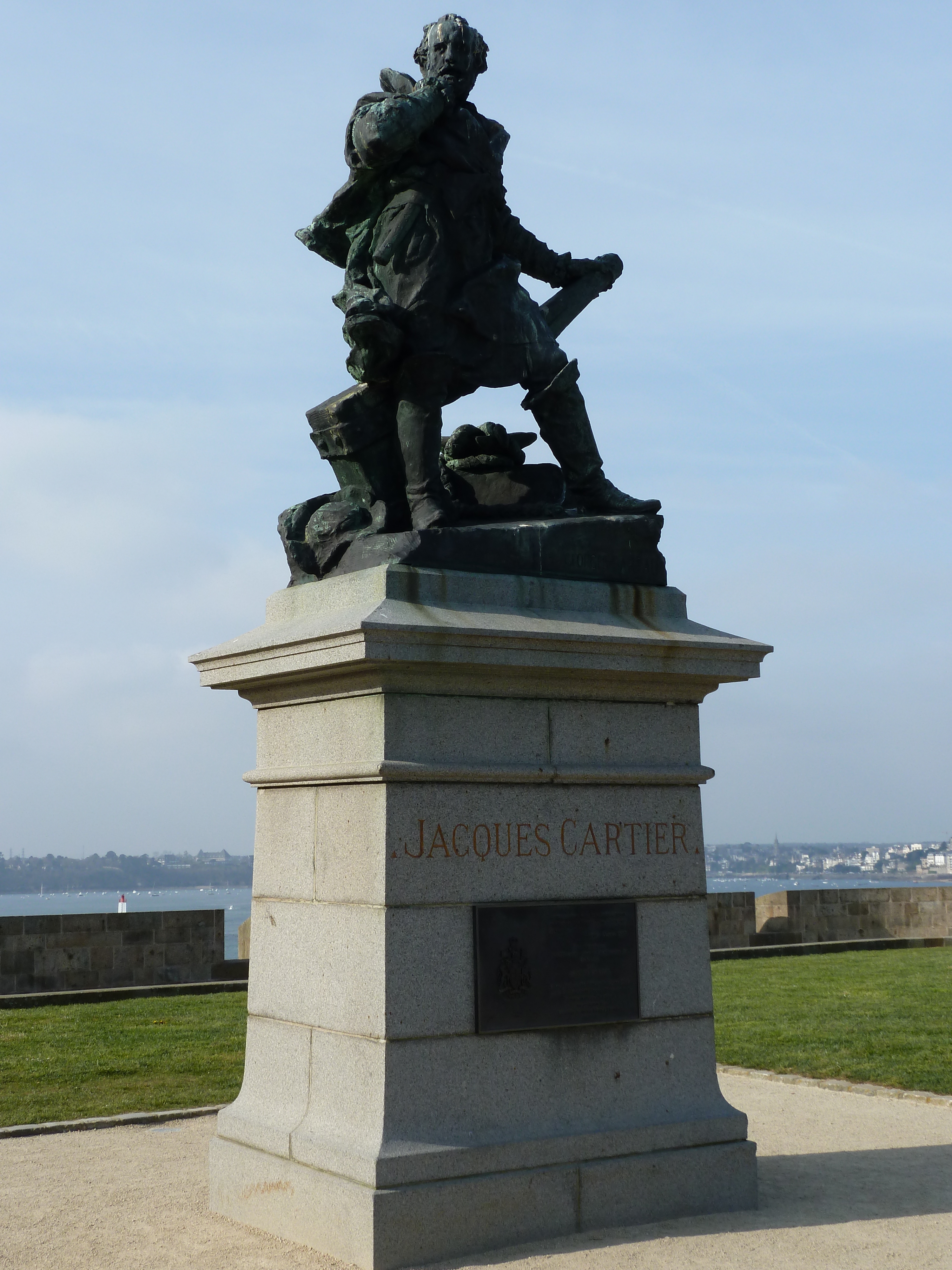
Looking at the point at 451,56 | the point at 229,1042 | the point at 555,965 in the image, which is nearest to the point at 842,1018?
the point at 229,1042

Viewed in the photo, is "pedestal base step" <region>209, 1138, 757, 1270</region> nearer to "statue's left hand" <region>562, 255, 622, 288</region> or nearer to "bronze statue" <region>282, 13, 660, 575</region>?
"bronze statue" <region>282, 13, 660, 575</region>

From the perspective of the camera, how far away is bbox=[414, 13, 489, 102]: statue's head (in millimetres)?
6133

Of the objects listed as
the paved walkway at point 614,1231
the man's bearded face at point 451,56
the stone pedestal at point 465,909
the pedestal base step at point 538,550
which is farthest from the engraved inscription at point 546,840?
the man's bearded face at point 451,56

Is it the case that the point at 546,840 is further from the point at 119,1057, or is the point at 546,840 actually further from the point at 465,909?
the point at 119,1057

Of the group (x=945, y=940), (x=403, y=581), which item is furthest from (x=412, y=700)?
(x=945, y=940)

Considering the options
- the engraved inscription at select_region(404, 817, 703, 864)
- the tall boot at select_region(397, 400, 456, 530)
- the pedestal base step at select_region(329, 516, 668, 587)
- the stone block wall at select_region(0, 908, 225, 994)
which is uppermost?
the tall boot at select_region(397, 400, 456, 530)

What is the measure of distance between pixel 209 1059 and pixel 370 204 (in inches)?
233

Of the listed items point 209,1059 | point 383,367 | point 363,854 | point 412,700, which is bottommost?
point 209,1059

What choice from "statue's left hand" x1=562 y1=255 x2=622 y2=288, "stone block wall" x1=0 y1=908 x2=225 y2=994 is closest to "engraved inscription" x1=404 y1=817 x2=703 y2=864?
"statue's left hand" x1=562 y1=255 x2=622 y2=288

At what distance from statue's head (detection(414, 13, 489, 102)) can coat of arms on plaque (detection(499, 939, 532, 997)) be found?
3649 millimetres

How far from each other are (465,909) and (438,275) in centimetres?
270

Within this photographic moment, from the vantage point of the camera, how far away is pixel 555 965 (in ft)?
17.7

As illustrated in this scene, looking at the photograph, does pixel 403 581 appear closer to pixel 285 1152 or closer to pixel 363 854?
pixel 363 854

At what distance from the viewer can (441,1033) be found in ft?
16.8
